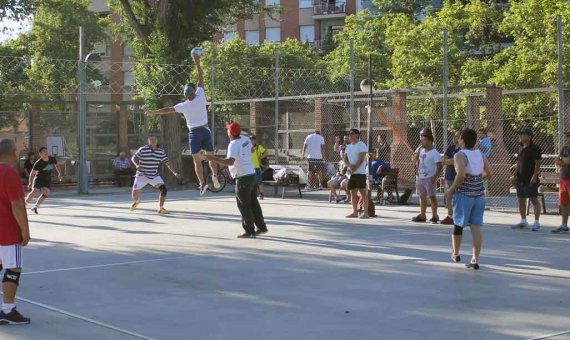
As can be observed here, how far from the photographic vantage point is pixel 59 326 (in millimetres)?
7184

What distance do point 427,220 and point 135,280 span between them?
26.3ft

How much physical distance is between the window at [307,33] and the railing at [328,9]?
1.29m

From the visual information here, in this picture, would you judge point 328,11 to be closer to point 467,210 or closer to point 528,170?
point 528,170

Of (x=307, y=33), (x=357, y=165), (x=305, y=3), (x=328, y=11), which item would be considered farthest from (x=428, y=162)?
(x=305, y=3)

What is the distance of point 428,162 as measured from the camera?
15.5 metres

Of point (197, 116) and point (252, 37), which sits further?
point (252, 37)

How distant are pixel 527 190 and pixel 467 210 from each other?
4.72 m

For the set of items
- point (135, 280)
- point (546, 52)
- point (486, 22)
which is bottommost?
point (135, 280)

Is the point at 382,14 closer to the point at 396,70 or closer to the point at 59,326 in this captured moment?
the point at 396,70

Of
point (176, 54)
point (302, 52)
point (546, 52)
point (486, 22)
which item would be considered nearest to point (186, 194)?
point (176, 54)

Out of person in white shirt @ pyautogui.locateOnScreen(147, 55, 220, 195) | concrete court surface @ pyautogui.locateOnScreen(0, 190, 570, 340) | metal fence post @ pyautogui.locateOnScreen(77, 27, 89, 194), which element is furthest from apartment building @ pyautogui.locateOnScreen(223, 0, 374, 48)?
concrete court surface @ pyautogui.locateOnScreen(0, 190, 570, 340)

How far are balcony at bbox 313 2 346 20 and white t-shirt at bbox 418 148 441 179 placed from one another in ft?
157

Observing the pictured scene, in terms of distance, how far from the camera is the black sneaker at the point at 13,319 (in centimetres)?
726

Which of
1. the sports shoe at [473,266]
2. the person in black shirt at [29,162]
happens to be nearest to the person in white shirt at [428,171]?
the sports shoe at [473,266]
